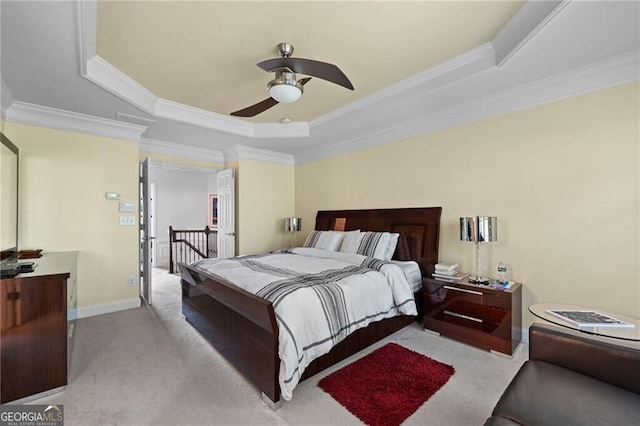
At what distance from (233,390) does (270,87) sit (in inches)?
94.0

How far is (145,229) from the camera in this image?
4.14 metres

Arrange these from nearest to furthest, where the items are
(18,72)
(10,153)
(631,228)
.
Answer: (631,228), (18,72), (10,153)

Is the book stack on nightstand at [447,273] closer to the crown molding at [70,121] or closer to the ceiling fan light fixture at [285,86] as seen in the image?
the ceiling fan light fixture at [285,86]

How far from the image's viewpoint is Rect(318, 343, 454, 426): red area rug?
1.86 m

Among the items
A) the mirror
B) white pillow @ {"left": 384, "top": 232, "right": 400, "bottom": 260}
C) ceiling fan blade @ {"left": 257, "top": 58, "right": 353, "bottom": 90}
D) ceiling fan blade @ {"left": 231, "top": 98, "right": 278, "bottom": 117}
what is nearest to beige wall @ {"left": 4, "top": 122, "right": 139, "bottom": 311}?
the mirror

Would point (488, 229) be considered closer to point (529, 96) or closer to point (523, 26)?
point (529, 96)

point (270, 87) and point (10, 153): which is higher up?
point (270, 87)

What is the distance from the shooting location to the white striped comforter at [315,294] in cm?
190

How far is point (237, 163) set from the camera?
504 centimetres

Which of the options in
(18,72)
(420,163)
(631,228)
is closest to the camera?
(631,228)

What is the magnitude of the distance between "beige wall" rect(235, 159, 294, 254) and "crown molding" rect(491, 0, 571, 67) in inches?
155

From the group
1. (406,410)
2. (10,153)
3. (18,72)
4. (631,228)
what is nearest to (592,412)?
(406,410)

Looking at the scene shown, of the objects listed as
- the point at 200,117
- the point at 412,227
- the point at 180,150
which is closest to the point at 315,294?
the point at 412,227

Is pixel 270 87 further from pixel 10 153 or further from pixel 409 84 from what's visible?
pixel 10 153
